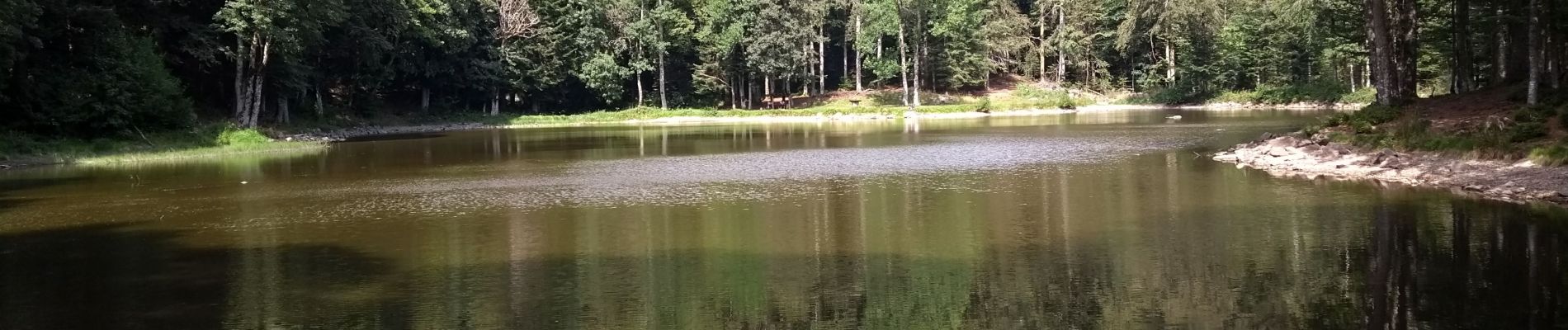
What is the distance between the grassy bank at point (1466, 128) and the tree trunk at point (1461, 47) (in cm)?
606

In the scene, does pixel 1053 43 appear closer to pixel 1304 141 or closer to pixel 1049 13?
pixel 1049 13

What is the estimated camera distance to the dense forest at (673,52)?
109 ft

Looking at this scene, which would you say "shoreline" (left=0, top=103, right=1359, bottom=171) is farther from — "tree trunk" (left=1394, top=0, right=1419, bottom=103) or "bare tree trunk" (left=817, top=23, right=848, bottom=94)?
"tree trunk" (left=1394, top=0, right=1419, bottom=103)

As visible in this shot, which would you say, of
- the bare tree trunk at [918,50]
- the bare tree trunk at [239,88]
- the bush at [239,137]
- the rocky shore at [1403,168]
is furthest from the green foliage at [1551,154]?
the bare tree trunk at [918,50]

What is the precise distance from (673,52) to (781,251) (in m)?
62.8

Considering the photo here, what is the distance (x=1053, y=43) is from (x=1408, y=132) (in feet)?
195

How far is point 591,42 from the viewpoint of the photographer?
69250 mm

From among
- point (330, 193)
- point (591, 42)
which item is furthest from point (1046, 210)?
point (591, 42)

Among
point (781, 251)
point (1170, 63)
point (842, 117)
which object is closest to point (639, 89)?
point (842, 117)

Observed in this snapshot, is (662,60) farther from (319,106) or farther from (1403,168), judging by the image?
(1403,168)

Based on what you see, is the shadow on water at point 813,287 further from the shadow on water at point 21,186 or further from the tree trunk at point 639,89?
the tree trunk at point 639,89

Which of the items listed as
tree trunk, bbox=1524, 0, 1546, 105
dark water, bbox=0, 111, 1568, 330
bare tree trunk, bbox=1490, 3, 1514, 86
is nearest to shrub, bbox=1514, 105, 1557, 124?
tree trunk, bbox=1524, 0, 1546, 105

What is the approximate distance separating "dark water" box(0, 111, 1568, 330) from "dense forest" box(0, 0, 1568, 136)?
32.1ft

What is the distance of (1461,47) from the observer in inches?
1346
